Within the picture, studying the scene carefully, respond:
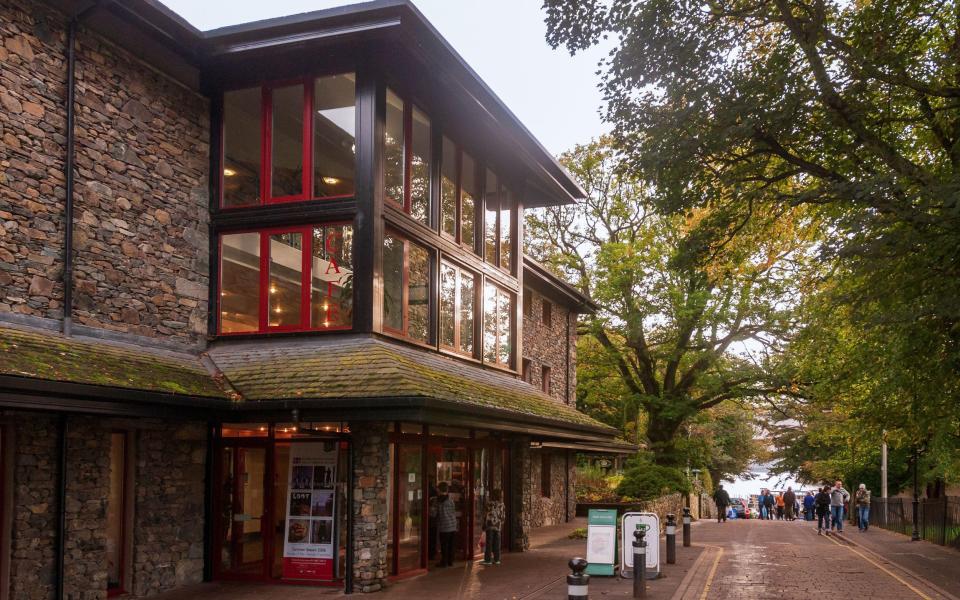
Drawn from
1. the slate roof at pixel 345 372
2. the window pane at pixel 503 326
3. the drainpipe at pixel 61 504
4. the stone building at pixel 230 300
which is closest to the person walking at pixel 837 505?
the window pane at pixel 503 326

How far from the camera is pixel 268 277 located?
15719 mm

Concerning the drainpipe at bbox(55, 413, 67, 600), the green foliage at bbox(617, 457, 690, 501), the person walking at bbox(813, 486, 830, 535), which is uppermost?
the drainpipe at bbox(55, 413, 67, 600)

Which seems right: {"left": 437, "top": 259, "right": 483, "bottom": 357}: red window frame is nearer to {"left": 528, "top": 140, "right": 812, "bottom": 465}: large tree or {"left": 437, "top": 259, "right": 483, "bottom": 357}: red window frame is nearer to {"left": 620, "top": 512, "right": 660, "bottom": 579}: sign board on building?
{"left": 620, "top": 512, "right": 660, "bottom": 579}: sign board on building

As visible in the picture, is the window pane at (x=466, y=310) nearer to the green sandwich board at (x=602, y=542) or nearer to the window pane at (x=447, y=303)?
the window pane at (x=447, y=303)

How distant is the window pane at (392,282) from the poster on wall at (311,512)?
2.55 metres

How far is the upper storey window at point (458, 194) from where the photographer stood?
18469 mm

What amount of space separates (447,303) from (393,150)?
3.55 metres

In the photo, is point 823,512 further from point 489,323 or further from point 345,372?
point 345,372

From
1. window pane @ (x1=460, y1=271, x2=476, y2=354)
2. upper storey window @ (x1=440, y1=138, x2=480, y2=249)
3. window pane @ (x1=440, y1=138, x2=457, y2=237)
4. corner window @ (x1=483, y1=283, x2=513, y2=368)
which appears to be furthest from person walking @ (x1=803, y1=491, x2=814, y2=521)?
window pane @ (x1=440, y1=138, x2=457, y2=237)

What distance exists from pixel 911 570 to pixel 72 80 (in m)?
17.3

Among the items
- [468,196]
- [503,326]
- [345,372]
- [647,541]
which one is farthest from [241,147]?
[647,541]

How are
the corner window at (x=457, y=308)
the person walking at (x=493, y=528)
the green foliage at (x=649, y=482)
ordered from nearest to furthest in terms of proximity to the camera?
the person walking at (x=493, y=528), the corner window at (x=457, y=308), the green foliage at (x=649, y=482)

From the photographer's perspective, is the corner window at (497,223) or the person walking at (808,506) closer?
the corner window at (497,223)

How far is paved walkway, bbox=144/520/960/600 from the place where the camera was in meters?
13.6
